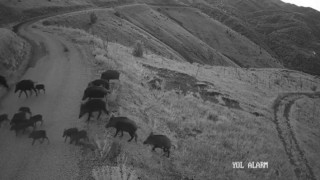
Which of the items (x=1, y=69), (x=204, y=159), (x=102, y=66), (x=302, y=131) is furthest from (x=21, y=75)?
(x=302, y=131)

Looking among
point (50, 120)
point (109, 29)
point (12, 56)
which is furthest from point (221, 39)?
point (50, 120)

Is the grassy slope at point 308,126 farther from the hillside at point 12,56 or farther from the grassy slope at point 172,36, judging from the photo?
the grassy slope at point 172,36

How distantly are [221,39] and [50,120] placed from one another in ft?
336

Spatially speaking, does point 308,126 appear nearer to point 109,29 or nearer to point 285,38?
point 109,29

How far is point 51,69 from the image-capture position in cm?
2245

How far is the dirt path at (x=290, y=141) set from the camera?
18.3m

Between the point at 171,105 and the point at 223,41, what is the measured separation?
93.7m

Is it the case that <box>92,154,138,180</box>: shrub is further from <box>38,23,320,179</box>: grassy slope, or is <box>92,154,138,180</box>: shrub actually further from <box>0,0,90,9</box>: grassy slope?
<box>0,0,90,9</box>: grassy slope

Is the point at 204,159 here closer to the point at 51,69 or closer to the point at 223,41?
the point at 51,69

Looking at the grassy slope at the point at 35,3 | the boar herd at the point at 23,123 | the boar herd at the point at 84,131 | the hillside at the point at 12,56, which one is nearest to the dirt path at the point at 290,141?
the boar herd at the point at 84,131

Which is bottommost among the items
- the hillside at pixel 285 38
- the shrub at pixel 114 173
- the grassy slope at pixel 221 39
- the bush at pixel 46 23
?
the shrub at pixel 114 173

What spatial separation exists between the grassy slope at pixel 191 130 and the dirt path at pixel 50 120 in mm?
863

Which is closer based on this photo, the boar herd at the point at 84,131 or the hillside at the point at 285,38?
the boar herd at the point at 84,131

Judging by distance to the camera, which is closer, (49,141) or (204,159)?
(49,141)
